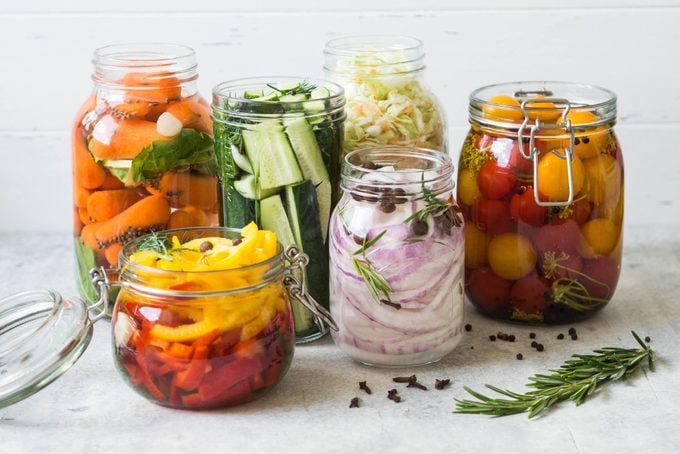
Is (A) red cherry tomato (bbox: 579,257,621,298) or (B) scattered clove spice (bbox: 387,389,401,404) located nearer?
(B) scattered clove spice (bbox: 387,389,401,404)

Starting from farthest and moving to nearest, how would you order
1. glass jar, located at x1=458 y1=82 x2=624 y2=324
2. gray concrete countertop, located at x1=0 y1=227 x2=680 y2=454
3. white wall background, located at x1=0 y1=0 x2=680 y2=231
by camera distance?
white wall background, located at x1=0 y1=0 x2=680 y2=231 → glass jar, located at x1=458 y1=82 x2=624 y2=324 → gray concrete countertop, located at x1=0 y1=227 x2=680 y2=454

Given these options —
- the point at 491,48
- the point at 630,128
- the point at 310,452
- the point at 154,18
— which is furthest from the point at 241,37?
the point at 310,452

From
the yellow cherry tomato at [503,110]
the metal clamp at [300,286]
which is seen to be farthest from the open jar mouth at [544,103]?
the metal clamp at [300,286]

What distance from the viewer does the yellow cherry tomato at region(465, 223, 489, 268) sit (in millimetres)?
1511

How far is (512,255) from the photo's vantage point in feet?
4.86

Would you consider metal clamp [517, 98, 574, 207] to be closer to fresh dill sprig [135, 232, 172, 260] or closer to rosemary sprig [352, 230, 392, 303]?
rosemary sprig [352, 230, 392, 303]

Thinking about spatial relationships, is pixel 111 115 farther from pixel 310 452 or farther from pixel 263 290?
pixel 310 452

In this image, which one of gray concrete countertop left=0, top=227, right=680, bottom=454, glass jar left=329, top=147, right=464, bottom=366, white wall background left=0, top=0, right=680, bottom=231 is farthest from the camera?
white wall background left=0, top=0, right=680, bottom=231

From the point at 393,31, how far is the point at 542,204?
24.0 inches

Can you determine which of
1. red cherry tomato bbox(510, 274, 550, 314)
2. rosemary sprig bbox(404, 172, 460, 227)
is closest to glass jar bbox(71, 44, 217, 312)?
rosemary sprig bbox(404, 172, 460, 227)

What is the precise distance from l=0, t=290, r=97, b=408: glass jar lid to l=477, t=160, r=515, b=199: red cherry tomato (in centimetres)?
55

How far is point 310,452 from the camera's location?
1.20m

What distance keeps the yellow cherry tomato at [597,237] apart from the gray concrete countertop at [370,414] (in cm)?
12

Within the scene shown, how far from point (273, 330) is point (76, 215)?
0.41 metres
